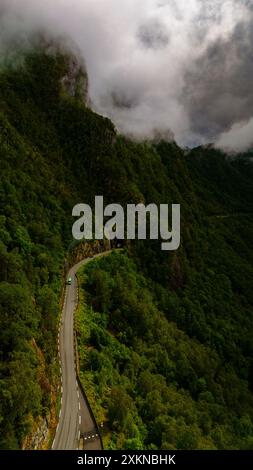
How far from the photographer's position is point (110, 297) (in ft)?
269

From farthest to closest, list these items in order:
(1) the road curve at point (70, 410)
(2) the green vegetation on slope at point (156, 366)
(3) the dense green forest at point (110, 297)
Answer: (2) the green vegetation on slope at point (156, 366)
(3) the dense green forest at point (110, 297)
(1) the road curve at point (70, 410)

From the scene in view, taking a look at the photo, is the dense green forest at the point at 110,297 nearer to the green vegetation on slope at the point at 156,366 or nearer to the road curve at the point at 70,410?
the green vegetation on slope at the point at 156,366

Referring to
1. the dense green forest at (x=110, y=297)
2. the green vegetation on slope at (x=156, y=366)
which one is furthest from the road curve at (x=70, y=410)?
the dense green forest at (x=110, y=297)

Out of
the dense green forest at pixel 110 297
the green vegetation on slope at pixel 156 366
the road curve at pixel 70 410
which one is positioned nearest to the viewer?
the road curve at pixel 70 410

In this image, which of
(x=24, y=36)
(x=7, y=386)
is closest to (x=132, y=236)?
(x=24, y=36)

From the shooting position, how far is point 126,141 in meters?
175

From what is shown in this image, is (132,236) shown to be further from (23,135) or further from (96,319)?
(96,319)

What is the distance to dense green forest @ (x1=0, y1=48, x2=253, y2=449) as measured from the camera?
47.8 m

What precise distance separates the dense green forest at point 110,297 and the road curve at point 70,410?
1558 mm

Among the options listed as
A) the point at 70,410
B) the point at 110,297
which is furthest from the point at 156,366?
the point at 70,410

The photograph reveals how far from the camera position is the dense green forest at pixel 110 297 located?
4775cm

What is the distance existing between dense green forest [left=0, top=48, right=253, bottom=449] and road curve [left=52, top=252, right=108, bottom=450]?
156 centimetres

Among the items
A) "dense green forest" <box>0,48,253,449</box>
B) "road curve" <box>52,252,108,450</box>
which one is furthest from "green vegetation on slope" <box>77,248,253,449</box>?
"road curve" <box>52,252,108,450</box>
